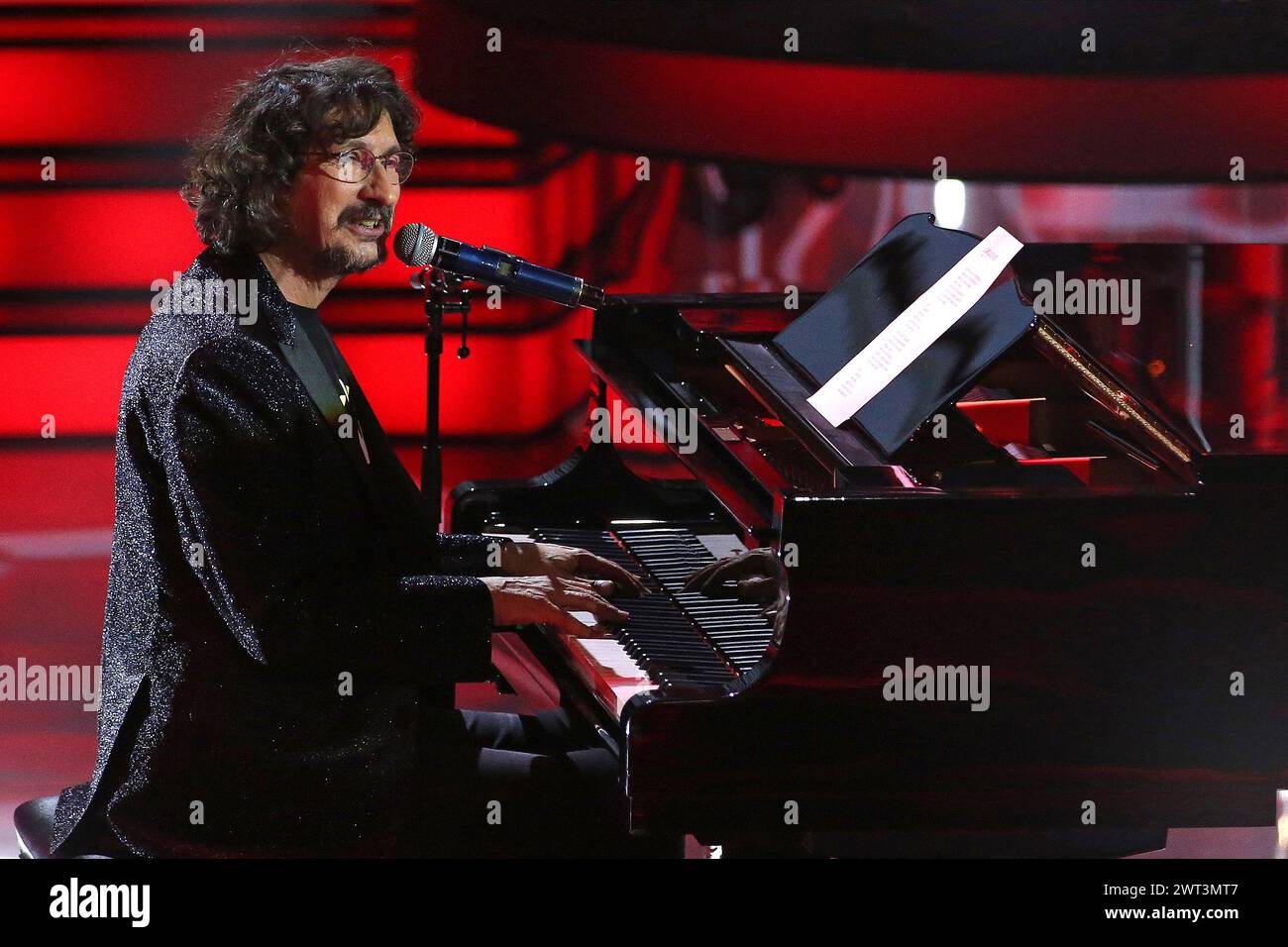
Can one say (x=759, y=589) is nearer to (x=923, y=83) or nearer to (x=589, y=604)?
(x=589, y=604)

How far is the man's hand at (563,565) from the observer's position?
2492 mm

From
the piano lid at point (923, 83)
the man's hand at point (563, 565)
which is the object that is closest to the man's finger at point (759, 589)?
the man's hand at point (563, 565)

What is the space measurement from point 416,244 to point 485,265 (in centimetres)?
11

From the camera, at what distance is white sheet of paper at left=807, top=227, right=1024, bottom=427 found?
2.40m

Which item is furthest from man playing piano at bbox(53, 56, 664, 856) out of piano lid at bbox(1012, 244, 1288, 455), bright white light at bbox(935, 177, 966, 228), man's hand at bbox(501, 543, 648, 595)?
bright white light at bbox(935, 177, 966, 228)

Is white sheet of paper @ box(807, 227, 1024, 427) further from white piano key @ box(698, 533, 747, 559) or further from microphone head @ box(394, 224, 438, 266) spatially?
microphone head @ box(394, 224, 438, 266)

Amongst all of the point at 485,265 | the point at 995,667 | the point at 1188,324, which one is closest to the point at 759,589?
the point at 995,667

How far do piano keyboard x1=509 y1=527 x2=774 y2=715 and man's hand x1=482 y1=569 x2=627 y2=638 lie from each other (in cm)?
5

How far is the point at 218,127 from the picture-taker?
2436 millimetres

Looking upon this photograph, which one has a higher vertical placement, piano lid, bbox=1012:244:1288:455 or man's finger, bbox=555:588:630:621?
A: piano lid, bbox=1012:244:1288:455

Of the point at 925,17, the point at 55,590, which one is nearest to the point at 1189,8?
the point at 925,17

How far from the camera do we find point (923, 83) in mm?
5719

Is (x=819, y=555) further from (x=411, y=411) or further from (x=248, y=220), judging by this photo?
Answer: (x=411, y=411)
